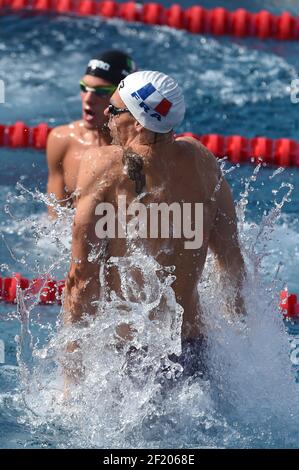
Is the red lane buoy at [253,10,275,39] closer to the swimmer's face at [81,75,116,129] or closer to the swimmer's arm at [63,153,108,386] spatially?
the swimmer's face at [81,75,116,129]

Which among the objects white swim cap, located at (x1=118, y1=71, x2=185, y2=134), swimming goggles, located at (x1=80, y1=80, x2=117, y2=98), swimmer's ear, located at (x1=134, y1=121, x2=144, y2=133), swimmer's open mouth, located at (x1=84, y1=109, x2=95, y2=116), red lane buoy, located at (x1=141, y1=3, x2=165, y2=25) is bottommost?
red lane buoy, located at (x1=141, y1=3, x2=165, y2=25)

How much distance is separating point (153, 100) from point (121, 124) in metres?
0.12

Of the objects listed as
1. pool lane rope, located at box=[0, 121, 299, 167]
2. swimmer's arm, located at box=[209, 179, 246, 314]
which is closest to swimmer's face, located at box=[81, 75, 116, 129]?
→ pool lane rope, located at box=[0, 121, 299, 167]

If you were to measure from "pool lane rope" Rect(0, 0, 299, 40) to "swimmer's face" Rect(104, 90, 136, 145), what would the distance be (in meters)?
4.15

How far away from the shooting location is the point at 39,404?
3.55 m

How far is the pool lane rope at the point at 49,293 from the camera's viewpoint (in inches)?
174

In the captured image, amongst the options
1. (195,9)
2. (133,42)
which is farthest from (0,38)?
(195,9)

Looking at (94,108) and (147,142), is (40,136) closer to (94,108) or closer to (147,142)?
(94,108)

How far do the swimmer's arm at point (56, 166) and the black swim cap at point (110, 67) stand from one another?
33 centimetres

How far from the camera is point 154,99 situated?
3.06 m

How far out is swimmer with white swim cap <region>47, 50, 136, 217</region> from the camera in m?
4.58

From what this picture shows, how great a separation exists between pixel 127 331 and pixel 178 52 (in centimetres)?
396

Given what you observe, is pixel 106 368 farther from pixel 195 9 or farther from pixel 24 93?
pixel 195 9

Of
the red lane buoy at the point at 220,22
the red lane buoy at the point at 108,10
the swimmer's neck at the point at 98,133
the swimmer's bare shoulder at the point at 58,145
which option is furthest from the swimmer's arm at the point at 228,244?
the red lane buoy at the point at 108,10
